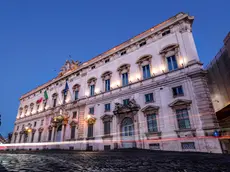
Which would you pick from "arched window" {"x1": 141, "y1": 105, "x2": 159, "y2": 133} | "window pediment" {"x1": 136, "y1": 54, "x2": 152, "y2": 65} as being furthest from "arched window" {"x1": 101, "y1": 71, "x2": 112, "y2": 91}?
"arched window" {"x1": 141, "y1": 105, "x2": 159, "y2": 133}

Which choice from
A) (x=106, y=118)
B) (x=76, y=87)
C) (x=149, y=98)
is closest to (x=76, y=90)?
(x=76, y=87)

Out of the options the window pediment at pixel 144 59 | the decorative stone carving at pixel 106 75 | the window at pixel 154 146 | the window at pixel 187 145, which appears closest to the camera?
the window at pixel 187 145

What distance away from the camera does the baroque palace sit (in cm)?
1450

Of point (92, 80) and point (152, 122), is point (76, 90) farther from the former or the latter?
point (152, 122)

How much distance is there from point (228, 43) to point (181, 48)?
486 centimetres

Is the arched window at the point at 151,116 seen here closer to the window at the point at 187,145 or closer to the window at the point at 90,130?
the window at the point at 187,145

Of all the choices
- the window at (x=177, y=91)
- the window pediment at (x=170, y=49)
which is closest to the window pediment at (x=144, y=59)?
the window pediment at (x=170, y=49)

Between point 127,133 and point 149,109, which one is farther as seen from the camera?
point 127,133

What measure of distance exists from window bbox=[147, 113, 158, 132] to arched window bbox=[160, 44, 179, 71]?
21.0 feet

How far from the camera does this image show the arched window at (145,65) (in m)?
19.7

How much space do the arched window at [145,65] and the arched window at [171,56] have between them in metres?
2.06

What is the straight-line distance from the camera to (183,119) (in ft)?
48.7

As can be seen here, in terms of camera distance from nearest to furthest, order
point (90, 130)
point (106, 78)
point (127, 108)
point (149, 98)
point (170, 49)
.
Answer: point (149, 98), point (170, 49), point (127, 108), point (90, 130), point (106, 78)

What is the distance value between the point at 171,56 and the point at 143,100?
682cm
